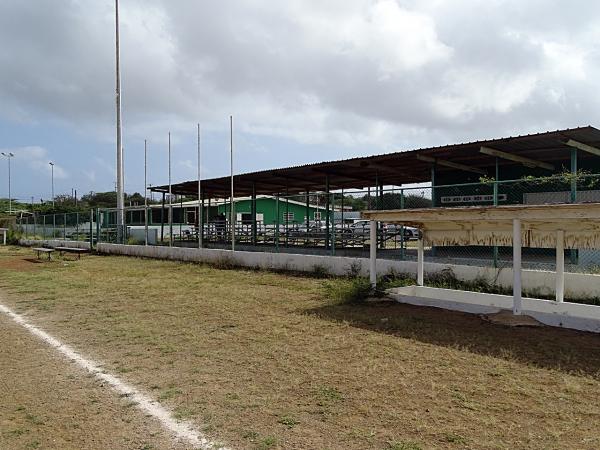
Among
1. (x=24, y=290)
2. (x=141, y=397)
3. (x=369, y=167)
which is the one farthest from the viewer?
(x=369, y=167)

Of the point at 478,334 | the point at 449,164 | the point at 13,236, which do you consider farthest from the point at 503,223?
the point at 13,236

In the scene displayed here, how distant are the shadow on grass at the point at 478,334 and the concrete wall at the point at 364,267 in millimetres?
1937

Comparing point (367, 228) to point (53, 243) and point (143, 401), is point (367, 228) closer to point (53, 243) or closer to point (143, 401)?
point (143, 401)

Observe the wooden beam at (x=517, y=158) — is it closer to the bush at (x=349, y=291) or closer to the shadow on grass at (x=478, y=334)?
the bush at (x=349, y=291)

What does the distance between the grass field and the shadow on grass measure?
2 centimetres

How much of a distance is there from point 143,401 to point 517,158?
1254cm

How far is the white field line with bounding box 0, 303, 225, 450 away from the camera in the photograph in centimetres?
338

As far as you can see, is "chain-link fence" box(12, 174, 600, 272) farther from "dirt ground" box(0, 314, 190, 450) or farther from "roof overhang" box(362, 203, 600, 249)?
"dirt ground" box(0, 314, 190, 450)

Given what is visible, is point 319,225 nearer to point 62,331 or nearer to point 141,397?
point 62,331

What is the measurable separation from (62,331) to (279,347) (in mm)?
3162

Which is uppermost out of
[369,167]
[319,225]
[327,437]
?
[369,167]

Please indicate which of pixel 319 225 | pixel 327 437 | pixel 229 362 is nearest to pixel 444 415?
pixel 327 437

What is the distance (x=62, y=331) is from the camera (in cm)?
676

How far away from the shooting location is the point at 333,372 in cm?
483
